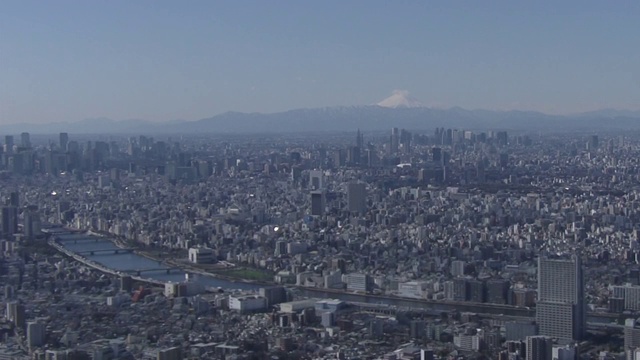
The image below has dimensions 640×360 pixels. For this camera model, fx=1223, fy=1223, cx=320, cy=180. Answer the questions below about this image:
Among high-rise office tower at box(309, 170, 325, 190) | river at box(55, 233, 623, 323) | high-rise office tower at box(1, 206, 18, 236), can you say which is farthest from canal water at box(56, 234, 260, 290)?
high-rise office tower at box(309, 170, 325, 190)

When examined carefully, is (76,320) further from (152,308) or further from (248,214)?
(248,214)

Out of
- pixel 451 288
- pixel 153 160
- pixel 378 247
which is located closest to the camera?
pixel 451 288

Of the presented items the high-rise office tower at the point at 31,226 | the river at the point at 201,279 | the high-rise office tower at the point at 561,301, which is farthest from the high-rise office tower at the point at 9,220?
the high-rise office tower at the point at 561,301

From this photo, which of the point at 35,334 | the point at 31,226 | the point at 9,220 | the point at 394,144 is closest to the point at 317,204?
the point at 31,226

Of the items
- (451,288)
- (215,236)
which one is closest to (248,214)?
(215,236)

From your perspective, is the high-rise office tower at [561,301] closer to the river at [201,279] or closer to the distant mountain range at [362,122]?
the river at [201,279]

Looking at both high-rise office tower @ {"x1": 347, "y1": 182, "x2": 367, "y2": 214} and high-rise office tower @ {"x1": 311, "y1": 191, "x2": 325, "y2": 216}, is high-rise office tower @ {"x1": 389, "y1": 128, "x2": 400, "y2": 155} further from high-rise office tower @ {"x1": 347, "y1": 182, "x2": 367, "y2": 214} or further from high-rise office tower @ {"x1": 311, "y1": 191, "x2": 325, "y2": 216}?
high-rise office tower @ {"x1": 311, "y1": 191, "x2": 325, "y2": 216}
